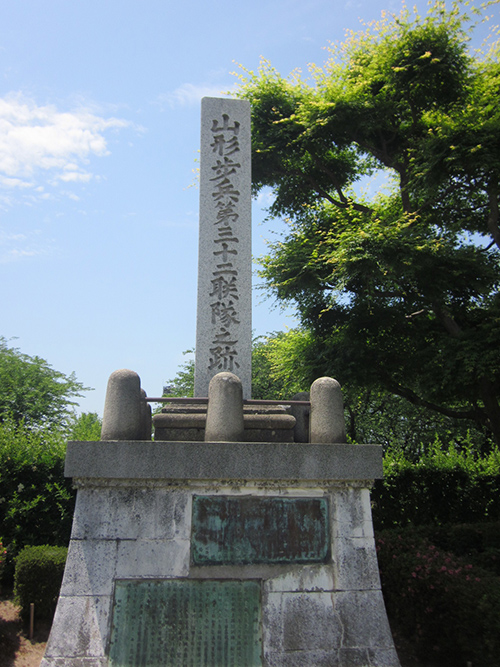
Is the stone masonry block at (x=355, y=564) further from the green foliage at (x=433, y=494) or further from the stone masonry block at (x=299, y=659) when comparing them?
the green foliage at (x=433, y=494)

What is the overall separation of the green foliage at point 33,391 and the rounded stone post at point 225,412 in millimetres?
14521

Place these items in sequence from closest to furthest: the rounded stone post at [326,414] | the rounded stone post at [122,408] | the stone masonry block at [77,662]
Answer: the stone masonry block at [77,662], the rounded stone post at [122,408], the rounded stone post at [326,414]

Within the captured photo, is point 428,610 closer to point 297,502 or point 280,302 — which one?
point 297,502

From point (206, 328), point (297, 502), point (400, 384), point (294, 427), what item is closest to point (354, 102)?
point (400, 384)

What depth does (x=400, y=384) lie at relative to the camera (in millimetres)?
12977

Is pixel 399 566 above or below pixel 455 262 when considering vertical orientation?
below

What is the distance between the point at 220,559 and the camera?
151 inches

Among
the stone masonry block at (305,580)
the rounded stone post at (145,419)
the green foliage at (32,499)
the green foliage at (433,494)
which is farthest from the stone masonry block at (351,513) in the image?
the green foliage at (32,499)

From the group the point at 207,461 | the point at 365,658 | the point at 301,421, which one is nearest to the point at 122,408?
the point at 207,461

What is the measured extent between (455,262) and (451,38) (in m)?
5.13

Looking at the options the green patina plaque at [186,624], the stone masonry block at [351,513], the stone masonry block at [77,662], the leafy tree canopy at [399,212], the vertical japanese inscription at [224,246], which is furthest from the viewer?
the leafy tree canopy at [399,212]

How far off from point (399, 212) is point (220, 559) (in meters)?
11.4

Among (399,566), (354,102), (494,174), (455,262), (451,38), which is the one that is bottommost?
(399,566)

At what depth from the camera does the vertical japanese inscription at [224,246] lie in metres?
5.91
